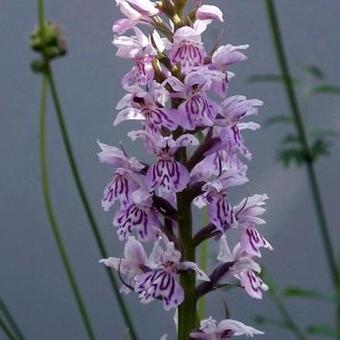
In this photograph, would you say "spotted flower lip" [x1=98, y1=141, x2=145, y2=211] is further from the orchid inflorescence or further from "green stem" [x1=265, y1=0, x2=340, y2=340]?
"green stem" [x1=265, y1=0, x2=340, y2=340]

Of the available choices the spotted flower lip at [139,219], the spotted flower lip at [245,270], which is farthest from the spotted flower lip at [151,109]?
the spotted flower lip at [245,270]

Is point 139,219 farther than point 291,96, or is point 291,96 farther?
point 291,96

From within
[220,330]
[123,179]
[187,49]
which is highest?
[187,49]

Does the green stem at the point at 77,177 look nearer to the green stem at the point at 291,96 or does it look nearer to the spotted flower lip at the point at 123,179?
the spotted flower lip at the point at 123,179

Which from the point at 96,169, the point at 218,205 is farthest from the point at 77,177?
the point at 96,169

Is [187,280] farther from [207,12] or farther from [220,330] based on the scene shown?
[207,12]

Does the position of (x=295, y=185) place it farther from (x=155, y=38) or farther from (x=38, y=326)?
(x=155, y=38)
